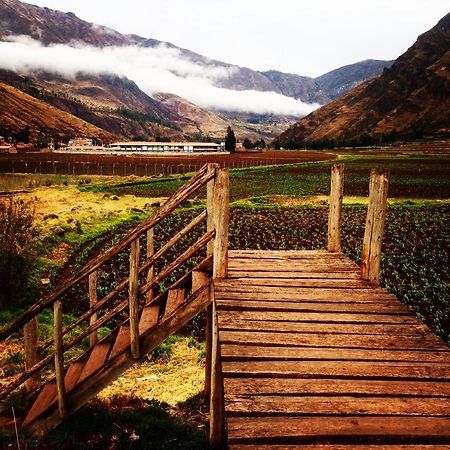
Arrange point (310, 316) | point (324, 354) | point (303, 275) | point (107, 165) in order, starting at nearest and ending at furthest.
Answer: point (324, 354) → point (310, 316) → point (303, 275) → point (107, 165)

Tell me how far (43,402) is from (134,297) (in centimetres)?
206

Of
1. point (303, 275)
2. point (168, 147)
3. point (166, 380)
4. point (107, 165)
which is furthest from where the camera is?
point (168, 147)

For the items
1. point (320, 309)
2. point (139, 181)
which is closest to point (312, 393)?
point (320, 309)

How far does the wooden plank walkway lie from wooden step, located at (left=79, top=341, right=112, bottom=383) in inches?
65.0

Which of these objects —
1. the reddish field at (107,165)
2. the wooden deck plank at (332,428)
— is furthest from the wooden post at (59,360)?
the reddish field at (107,165)

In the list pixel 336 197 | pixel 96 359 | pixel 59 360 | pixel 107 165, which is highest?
pixel 336 197

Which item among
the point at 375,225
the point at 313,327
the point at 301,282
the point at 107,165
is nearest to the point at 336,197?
the point at 375,225

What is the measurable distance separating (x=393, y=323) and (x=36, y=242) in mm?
12799

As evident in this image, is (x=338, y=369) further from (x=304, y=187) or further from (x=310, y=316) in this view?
(x=304, y=187)

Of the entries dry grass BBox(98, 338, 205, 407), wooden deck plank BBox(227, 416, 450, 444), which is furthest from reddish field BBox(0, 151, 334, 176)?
wooden deck plank BBox(227, 416, 450, 444)

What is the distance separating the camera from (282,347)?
4.04 meters

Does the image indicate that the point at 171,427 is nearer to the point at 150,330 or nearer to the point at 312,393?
the point at 150,330

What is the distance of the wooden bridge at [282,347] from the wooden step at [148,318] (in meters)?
0.02

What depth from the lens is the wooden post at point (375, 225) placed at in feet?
19.4
